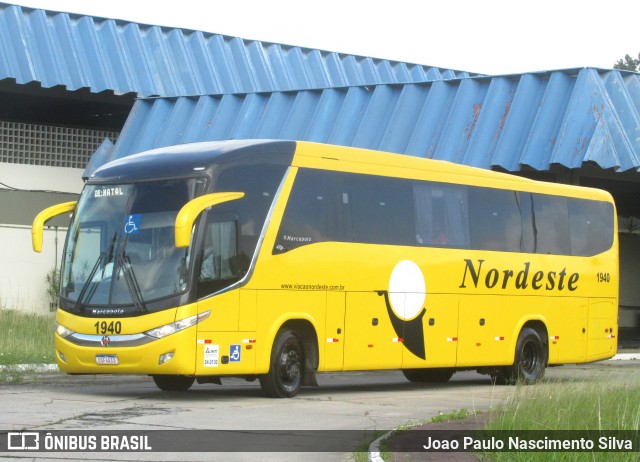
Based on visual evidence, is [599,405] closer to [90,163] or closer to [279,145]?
[279,145]

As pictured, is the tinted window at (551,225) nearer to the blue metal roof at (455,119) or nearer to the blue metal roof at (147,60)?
the blue metal roof at (455,119)

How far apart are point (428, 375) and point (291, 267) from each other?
599 centimetres

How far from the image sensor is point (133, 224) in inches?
650

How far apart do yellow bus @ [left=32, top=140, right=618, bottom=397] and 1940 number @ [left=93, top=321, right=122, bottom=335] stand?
2 cm

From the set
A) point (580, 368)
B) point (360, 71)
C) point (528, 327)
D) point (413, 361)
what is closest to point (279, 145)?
point (413, 361)

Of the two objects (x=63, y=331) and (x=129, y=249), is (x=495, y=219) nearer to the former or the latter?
(x=129, y=249)

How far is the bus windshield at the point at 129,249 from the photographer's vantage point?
16.1 metres

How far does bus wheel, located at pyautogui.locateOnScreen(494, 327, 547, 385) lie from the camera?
21281mm

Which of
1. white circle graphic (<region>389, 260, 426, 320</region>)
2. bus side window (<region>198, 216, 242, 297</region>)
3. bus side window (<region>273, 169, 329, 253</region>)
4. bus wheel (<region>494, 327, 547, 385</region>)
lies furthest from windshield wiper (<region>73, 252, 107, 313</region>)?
bus wheel (<region>494, 327, 547, 385</region>)

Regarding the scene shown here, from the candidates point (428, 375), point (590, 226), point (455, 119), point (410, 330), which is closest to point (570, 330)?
point (590, 226)

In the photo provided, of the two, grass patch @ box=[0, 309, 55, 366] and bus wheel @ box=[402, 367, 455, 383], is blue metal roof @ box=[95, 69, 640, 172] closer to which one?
bus wheel @ box=[402, 367, 455, 383]

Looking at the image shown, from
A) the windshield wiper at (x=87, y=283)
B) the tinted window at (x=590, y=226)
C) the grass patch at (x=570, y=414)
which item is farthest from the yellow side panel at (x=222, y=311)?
the tinted window at (x=590, y=226)

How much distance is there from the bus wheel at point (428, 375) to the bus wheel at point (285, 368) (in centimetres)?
491

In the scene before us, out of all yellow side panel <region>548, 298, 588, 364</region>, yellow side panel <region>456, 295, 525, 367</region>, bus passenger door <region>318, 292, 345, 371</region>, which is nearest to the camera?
bus passenger door <region>318, 292, 345, 371</region>
